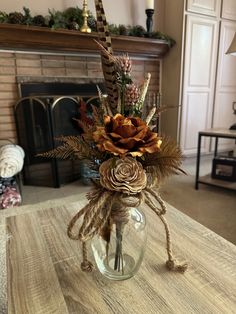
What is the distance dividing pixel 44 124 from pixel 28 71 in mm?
520

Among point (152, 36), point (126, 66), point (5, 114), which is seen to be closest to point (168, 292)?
point (126, 66)

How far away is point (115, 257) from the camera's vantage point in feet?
2.17

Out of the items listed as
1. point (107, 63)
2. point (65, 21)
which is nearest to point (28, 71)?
point (65, 21)

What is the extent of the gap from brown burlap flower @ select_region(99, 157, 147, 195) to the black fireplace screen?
1.73m

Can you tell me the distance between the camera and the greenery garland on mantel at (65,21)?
197 cm

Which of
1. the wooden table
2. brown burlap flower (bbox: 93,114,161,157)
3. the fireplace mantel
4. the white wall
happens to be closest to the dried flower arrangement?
brown burlap flower (bbox: 93,114,161,157)

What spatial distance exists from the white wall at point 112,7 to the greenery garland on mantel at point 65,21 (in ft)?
0.25

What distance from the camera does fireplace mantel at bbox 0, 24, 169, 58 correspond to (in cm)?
198

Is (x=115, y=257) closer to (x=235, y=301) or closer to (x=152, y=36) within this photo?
(x=235, y=301)

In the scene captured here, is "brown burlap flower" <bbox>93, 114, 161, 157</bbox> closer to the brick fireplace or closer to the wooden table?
the wooden table

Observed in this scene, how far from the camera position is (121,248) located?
2.14 ft

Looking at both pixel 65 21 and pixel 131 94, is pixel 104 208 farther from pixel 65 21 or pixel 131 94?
pixel 65 21

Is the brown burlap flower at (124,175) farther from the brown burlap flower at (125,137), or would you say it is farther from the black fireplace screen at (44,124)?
the black fireplace screen at (44,124)

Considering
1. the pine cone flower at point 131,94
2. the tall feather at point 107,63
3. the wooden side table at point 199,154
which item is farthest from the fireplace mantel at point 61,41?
the pine cone flower at point 131,94
